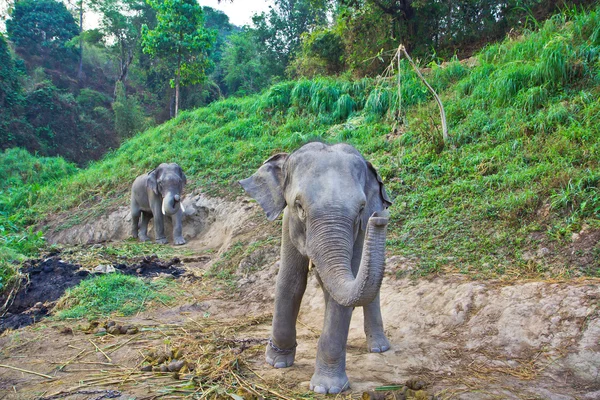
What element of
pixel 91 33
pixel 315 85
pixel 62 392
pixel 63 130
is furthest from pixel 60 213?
pixel 91 33

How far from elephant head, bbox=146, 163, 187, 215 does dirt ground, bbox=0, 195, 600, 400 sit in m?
5.55

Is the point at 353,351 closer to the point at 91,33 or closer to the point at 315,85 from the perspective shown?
the point at 315,85

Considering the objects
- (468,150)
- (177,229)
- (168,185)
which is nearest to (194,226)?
(177,229)

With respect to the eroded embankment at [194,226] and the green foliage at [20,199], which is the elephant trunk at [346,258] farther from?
the green foliage at [20,199]

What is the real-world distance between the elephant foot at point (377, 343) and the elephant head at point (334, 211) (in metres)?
1.09

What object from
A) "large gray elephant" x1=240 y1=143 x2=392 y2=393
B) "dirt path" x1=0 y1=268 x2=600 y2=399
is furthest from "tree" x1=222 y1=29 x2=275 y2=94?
"large gray elephant" x1=240 y1=143 x2=392 y2=393

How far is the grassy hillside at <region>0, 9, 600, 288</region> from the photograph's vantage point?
6.02 meters

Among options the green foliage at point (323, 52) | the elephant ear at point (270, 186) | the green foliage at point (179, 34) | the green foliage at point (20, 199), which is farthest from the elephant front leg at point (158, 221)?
the green foliage at point (179, 34)

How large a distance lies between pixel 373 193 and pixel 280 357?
152 centimetres

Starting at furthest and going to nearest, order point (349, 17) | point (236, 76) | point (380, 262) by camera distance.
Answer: point (236, 76)
point (349, 17)
point (380, 262)

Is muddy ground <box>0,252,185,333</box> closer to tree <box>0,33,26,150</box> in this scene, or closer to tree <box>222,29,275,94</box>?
tree <box>0,33,26,150</box>

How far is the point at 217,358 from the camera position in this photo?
157 inches

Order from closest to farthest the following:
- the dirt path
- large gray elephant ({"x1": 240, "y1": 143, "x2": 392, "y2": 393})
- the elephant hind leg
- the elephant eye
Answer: large gray elephant ({"x1": 240, "y1": 143, "x2": 392, "y2": 393}) < the elephant eye < the dirt path < the elephant hind leg

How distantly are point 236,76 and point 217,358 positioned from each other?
33.5 m
